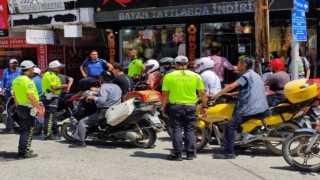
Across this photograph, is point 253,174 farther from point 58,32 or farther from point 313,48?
point 58,32

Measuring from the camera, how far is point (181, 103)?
7.73 meters

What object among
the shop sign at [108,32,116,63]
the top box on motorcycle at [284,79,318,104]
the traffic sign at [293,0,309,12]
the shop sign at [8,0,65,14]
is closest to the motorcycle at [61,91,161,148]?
the top box on motorcycle at [284,79,318,104]

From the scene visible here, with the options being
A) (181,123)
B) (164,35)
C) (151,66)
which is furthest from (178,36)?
(181,123)

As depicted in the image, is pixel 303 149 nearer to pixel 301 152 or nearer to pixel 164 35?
pixel 301 152

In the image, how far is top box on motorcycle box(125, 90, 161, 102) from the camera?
936 centimetres

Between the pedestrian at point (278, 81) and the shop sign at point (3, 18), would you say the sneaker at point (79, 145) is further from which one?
the shop sign at point (3, 18)

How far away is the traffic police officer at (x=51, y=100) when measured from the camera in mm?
10156

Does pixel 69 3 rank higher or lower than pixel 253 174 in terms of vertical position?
higher

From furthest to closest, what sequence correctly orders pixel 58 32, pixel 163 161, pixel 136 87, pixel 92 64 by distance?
1. pixel 58 32
2. pixel 92 64
3. pixel 136 87
4. pixel 163 161

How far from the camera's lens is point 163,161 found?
25.6ft

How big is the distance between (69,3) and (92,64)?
17.3 feet

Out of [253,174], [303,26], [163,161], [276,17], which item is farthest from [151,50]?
[253,174]

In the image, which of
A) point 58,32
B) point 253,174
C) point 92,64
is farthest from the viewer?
point 58,32

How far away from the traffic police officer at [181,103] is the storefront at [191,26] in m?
5.72
